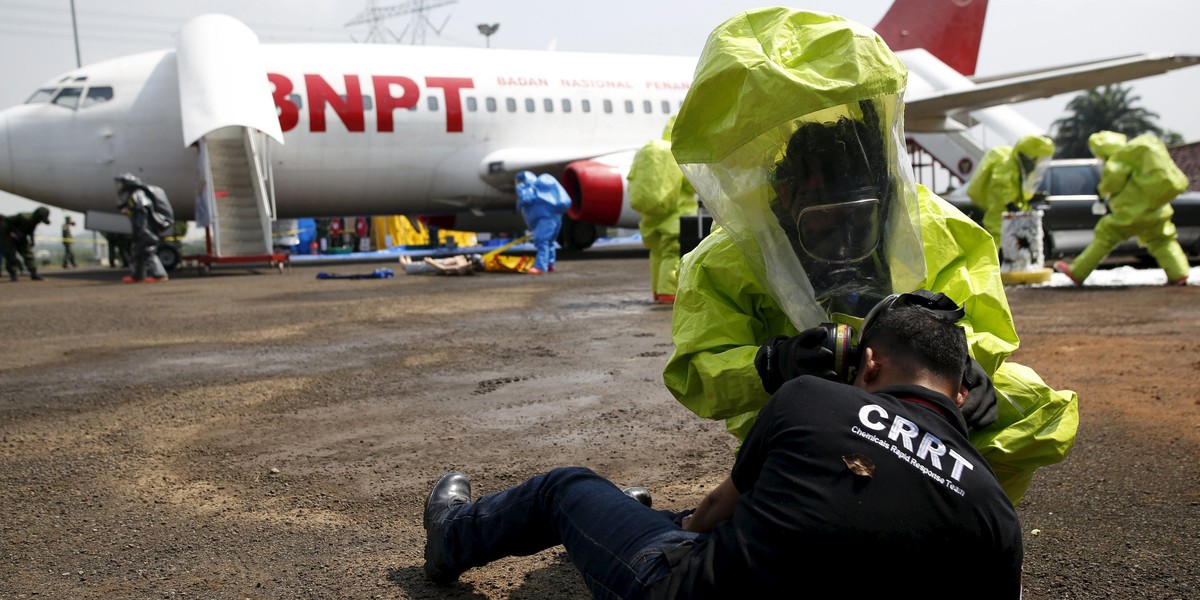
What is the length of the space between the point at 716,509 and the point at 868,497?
20.4 inches

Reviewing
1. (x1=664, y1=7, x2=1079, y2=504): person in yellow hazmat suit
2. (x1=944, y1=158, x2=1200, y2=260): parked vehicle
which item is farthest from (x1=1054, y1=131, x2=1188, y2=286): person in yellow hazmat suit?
(x1=664, y1=7, x2=1079, y2=504): person in yellow hazmat suit

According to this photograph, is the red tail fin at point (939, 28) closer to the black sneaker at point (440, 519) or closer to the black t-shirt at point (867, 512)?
the black sneaker at point (440, 519)

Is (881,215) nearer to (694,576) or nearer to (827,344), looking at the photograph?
(827,344)

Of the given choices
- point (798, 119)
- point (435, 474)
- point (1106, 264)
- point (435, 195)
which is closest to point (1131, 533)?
point (798, 119)

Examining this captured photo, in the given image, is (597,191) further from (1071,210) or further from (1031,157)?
(1031,157)

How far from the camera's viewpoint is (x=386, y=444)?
470 cm

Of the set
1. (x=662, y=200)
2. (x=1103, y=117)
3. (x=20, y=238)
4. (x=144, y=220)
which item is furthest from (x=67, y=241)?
(x=1103, y=117)

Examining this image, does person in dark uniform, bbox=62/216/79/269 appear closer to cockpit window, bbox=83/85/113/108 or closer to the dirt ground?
cockpit window, bbox=83/85/113/108

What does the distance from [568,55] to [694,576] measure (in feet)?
69.5

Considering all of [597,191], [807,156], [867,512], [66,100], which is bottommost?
[867,512]

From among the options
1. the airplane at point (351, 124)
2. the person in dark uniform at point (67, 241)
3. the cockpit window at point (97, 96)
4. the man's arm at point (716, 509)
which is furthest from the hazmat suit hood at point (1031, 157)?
the person in dark uniform at point (67, 241)

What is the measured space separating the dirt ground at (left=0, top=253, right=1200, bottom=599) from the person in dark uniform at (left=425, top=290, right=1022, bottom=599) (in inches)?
3.1

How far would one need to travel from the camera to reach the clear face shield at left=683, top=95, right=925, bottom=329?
2.40 m

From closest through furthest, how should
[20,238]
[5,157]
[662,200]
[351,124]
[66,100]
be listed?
1. [662,200]
2. [5,157]
3. [66,100]
4. [351,124]
5. [20,238]
